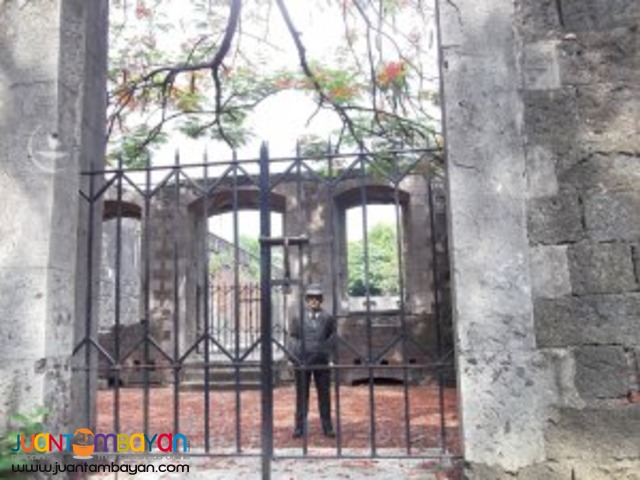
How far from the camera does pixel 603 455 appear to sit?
2812mm

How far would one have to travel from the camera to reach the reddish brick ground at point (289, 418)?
5746 mm

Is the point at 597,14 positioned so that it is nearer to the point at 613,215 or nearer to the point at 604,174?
the point at 604,174

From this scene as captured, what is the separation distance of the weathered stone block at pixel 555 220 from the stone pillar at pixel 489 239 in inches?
2.4

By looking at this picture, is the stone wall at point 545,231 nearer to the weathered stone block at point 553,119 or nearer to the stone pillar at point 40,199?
the weathered stone block at point 553,119

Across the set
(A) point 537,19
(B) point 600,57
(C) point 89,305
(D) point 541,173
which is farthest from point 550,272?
(C) point 89,305

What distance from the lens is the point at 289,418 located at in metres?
7.45

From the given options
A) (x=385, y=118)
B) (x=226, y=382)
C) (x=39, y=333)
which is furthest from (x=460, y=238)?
(x=226, y=382)

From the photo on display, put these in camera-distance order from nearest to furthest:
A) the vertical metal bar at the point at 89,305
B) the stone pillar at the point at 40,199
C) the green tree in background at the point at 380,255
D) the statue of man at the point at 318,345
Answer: the stone pillar at the point at 40,199 → the vertical metal bar at the point at 89,305 → the statue of man at the point at 318,345 → the green tree in background at the point at 380,255

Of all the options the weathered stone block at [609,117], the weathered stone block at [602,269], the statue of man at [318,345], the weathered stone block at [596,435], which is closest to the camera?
the weathered stone block at [596,435]

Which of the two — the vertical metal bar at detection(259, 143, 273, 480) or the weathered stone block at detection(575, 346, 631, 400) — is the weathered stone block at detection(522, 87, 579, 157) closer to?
the weathered stone block at detection(575, 346, 631, 400)

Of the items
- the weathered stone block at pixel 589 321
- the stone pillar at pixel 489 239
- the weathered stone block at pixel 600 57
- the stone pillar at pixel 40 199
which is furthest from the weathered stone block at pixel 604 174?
the stone pillar at pixel 40 199

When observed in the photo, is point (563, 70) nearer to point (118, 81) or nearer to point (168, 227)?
point (118, 81)

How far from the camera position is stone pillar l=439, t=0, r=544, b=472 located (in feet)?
9.49

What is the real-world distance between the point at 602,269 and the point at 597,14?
1350 millimetres
